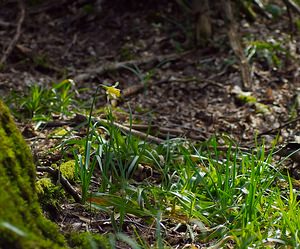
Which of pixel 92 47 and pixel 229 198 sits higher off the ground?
pixel 229 198

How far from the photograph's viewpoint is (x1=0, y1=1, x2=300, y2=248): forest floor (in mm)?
4910

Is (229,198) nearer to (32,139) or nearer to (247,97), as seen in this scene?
(32,139)

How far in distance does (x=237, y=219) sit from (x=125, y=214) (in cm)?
51

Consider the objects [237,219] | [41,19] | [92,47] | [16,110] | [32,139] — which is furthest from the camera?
[41,19]

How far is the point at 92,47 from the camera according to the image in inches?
254

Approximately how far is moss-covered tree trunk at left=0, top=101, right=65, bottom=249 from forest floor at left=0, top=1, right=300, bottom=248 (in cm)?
196

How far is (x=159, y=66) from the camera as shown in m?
6.05

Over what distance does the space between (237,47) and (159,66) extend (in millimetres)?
808

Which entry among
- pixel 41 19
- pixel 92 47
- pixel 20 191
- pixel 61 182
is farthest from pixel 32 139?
pixel 41 19

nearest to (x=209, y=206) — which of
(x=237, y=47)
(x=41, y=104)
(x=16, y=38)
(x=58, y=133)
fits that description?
(x=58, y=133)

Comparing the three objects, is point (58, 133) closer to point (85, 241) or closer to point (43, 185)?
point (43, 185)

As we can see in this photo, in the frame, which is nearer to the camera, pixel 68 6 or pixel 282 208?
pixel 282 208

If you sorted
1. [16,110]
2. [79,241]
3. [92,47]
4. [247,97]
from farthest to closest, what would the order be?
[92,47], [247,97], [16,110], [79,241]

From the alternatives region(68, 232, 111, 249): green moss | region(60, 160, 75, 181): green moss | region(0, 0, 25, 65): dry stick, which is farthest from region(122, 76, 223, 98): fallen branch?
region(68, 232, 111, 249): green moss
